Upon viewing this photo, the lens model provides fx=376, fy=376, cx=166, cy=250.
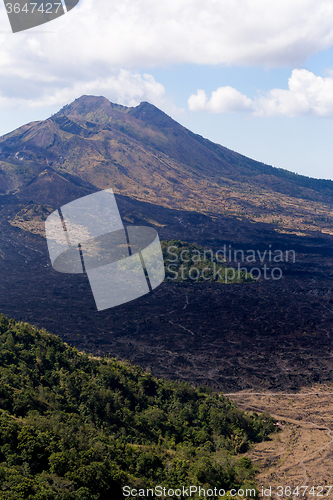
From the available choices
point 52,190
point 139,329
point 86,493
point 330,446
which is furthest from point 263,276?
point 52,190

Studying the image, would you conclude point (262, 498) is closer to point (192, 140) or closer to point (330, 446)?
point (330, 446)

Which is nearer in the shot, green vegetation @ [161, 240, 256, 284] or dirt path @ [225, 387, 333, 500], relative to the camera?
dirt path @ [225, 387, 333, 500]

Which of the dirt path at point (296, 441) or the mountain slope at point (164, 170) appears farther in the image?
the mountain slope at point (164, 170)

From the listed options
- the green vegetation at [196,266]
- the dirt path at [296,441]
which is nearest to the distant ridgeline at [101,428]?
the dirt path at [296,441]

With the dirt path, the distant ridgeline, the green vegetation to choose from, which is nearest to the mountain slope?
the green vegetation

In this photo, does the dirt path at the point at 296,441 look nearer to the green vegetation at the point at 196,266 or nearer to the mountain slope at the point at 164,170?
the green vegetation at the point at 196,266

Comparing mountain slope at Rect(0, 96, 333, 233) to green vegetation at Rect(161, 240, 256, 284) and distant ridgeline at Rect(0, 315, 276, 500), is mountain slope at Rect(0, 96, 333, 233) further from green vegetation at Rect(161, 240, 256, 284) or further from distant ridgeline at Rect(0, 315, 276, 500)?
distant ridgeline at Rect(0, 315, 276, 500)

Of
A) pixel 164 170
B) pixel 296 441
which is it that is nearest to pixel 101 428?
pixel 296 441
